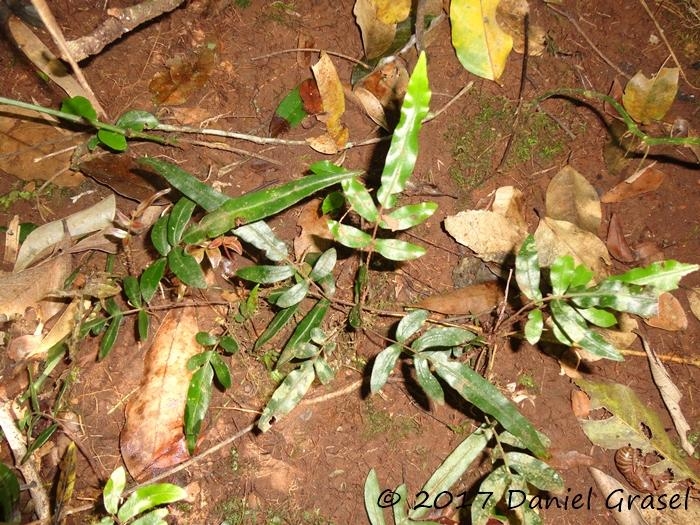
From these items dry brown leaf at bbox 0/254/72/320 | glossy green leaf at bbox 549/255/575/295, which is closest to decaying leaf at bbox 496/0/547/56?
glossy green leaf at bbox 549/255/575/295

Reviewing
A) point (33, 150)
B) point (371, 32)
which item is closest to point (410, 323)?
point (371, 32)

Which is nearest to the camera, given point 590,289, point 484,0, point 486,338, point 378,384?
point 590,289

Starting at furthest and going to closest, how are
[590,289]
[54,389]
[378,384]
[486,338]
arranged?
[54,389] < [486,338] < [378,384] < [590,289]

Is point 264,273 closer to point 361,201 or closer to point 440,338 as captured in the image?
point 361,201

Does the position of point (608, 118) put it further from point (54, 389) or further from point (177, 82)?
point (54, 389)

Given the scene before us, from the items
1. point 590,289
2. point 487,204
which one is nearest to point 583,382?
point 590,289

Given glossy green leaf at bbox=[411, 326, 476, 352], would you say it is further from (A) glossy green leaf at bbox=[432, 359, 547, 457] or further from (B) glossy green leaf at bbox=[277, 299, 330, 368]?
(B) glossy green leaf at bbox=[277, 299, 330, 368]

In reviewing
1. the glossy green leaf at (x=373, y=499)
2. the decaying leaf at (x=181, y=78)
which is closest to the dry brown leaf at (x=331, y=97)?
the decaying leaf at (x=181, y=78)
